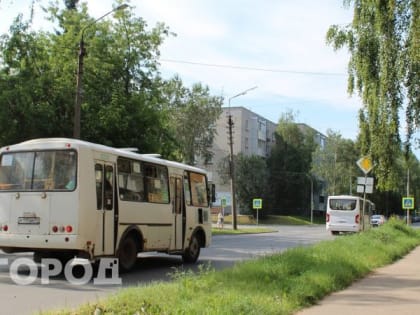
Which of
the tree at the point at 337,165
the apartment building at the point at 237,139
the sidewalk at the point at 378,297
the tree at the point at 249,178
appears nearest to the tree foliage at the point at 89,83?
the sidewalk at the point at 378,297

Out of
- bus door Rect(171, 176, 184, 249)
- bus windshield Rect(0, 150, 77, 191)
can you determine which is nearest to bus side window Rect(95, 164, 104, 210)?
bus windshield Rect(0, 150, 77, 191)

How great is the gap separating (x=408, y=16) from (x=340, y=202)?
101 feet

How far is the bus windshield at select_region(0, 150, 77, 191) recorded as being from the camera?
1262 cm

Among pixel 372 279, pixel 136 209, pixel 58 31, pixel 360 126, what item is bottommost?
pixel 372 279

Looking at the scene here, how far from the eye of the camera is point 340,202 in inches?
1697

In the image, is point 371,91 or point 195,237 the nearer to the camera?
point 371,91

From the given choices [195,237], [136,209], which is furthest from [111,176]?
[195,237]

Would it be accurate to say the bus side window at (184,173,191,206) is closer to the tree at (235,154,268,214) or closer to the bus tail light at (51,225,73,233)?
the bus tail light at (51,225,73,233)

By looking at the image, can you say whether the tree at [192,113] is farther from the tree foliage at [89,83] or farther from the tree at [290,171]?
the tree foliage at [89,83]

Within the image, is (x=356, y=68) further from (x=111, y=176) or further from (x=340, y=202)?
→ (x=340, y=202)

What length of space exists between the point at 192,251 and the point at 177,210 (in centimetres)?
157

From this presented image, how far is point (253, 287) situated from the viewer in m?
9.65

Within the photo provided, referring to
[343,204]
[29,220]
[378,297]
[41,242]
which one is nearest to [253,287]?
[378,297]

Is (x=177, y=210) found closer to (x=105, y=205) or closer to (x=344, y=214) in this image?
(x=105, y=205)
